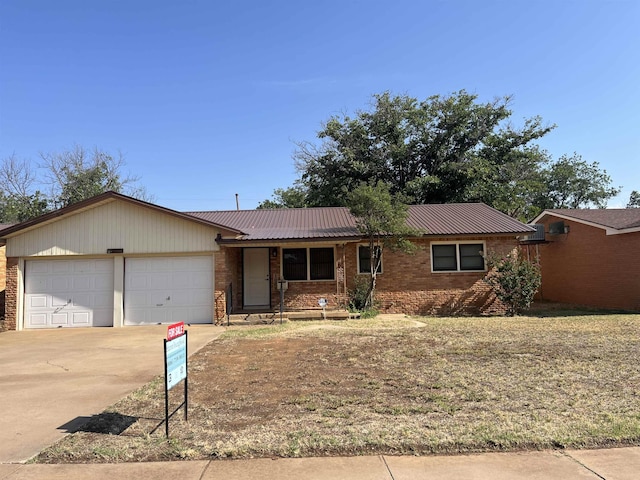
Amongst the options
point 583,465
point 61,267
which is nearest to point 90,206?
point 61,267

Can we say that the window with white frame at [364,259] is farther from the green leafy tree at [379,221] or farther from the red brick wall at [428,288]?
the green leafy tree at [379,221]

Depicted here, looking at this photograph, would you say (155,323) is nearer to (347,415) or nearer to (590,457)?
(347,415)

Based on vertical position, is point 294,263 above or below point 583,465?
above

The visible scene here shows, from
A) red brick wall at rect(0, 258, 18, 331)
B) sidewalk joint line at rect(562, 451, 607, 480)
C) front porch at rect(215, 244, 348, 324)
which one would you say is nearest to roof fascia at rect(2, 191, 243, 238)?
red brick wall at rect(0, 258, 18, 331)

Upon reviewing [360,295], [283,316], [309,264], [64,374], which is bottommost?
[64,374]

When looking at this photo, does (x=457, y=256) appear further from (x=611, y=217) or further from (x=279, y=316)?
(x=611, y=217)

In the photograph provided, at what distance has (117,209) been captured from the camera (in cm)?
1430

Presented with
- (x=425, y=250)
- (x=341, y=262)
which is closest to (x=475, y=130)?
(x=425, y=250)

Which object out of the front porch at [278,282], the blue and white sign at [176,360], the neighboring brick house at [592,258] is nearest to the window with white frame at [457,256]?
the front porch at [278,282]

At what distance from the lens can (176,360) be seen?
4770mm

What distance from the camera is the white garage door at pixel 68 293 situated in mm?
14156

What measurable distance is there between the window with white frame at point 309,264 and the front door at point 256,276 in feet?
2.69

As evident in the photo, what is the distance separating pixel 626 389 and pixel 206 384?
5.78 m

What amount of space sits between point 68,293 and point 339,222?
9824mm
